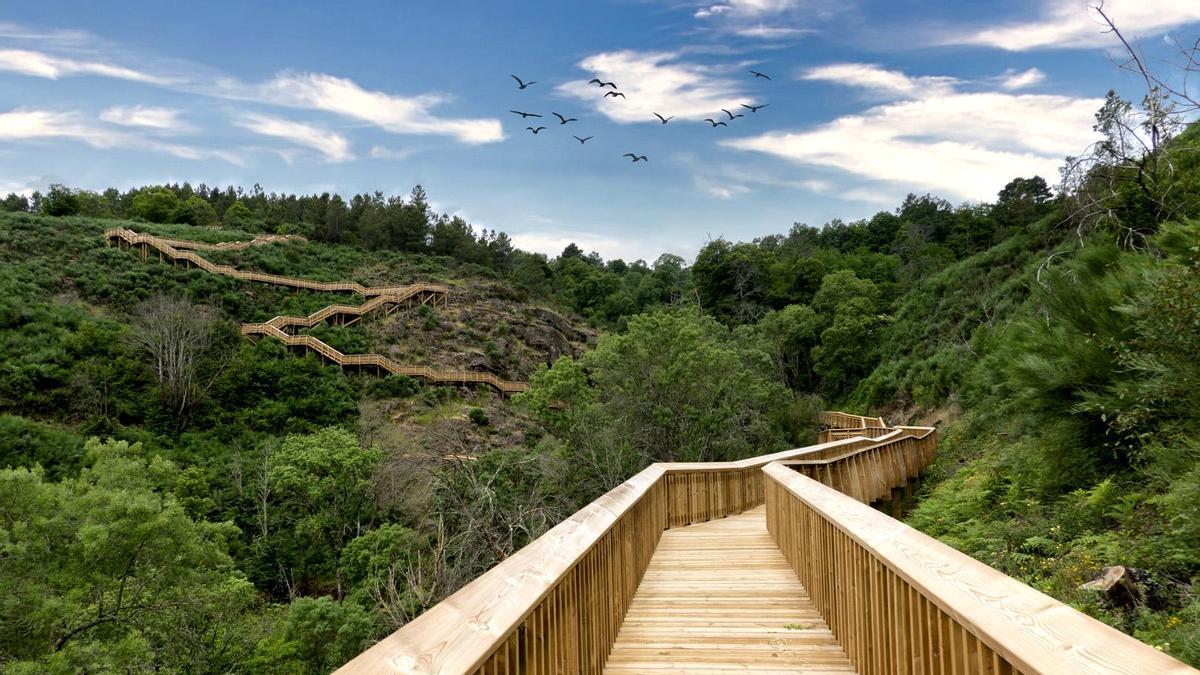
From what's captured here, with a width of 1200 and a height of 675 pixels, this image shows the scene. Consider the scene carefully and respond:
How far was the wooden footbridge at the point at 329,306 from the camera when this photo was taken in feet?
141

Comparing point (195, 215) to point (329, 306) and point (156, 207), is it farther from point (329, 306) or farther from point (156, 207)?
point (329, 306)

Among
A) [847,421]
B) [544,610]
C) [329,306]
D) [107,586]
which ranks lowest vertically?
[107,586]

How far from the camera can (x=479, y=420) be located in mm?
39344

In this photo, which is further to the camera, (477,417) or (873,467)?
(477,417)

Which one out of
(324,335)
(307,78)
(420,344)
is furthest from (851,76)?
(307,78)

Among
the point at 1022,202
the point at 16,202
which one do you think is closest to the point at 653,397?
the point at 1022,202

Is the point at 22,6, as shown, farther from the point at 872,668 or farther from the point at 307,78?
the point at 872,668

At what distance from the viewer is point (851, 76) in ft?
144

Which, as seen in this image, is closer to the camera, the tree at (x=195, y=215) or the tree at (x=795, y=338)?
the tree at (x=795, y=338)

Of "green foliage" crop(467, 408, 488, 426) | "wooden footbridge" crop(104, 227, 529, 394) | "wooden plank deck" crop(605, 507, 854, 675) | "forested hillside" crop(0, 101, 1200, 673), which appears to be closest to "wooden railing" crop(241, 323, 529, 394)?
"wooden footbridge" crop(104, 227, 529, 394)

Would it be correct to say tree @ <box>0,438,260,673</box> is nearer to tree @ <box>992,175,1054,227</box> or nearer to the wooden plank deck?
the wooden plank deck

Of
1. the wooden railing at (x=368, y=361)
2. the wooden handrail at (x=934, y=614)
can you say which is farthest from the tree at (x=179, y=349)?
the wooden handrail at (x=934, y=614)

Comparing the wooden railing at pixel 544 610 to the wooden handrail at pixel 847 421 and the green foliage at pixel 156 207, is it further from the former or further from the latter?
the green foliage at pixel 156 207

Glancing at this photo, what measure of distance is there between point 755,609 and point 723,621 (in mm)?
450
